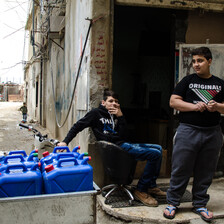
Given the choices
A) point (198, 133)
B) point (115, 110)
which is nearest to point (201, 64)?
point (198, 133)

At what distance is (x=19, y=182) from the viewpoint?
2148mm

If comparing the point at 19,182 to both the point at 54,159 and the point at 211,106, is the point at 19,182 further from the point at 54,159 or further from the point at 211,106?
the point at 211,106

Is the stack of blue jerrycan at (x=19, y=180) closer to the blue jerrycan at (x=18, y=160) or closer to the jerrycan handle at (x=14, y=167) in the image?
the jerrycan handle at (x=14, y=167)

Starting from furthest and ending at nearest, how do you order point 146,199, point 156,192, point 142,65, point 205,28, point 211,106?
point 142,65 → point 205,28 → point 156,192 → point 146,199 → point 211,106

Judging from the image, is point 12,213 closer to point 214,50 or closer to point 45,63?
point 214,50

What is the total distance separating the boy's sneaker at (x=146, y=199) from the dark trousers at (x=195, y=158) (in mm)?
362

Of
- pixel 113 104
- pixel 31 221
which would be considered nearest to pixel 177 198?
pixel 113 104

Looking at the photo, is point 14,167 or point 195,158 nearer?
point 14,167

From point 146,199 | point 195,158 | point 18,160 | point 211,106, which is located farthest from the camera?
point 146,199

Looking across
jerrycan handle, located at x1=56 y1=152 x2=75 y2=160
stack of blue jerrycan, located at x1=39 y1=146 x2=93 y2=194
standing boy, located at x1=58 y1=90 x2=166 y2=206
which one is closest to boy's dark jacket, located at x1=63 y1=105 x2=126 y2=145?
standing boy, located at x1=58 y1=90 x2=166 y2=206

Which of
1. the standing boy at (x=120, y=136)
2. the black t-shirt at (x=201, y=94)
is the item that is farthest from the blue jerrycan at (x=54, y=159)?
the black t-shirt at (x=201, y=94)

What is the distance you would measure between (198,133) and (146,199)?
47.5 inches

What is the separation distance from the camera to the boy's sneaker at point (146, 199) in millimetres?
3930

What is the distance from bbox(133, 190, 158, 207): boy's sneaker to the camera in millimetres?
3930
